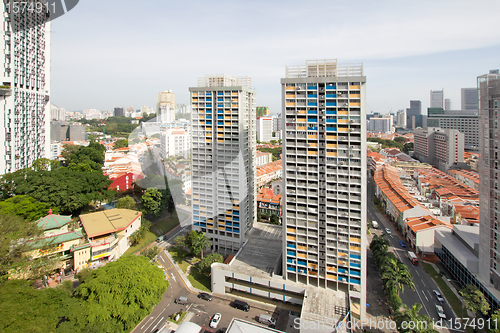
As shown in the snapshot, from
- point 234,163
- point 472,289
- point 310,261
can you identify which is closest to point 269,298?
point 310,261

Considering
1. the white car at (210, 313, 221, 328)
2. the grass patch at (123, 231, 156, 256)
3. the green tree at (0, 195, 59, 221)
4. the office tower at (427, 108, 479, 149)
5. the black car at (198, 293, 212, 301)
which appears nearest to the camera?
the white car at (210, 313, 221, 328)

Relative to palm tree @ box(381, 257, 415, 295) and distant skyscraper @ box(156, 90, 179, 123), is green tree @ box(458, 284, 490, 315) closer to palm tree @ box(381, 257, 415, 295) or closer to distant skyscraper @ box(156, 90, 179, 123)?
palm tree @ box(381, 257, 415, 295)

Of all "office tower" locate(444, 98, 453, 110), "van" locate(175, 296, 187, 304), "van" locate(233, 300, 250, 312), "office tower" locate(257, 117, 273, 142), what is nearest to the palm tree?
"van" locate(233, 300, 250, 312)

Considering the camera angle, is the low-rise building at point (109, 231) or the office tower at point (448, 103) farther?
the office tower at point (448, 103)

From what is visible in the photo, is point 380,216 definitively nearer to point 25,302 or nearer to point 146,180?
point 146,180

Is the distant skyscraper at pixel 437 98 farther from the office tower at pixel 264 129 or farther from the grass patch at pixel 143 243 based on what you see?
the grass patch at pixel 143 243

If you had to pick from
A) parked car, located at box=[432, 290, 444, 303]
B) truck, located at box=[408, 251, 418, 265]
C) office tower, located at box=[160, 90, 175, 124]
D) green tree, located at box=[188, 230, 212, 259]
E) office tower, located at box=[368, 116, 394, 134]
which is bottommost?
parked car, located at box=[432, 290, 444, 303]

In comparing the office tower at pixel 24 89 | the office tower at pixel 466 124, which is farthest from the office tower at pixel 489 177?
the office tower at pixel 466 124
